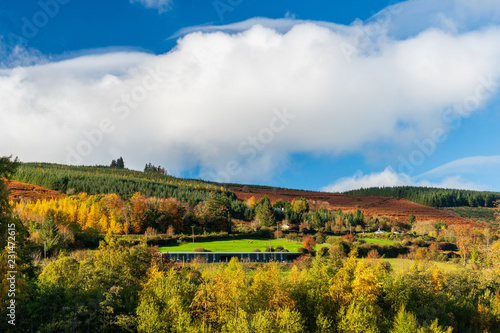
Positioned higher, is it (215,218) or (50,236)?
(215,218)

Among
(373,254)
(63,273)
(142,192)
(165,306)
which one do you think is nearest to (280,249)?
(373,254)

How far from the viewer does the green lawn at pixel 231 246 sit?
2943 inches

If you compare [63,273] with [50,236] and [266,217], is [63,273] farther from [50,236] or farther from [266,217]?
[266,217]

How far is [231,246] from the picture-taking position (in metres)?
79.3

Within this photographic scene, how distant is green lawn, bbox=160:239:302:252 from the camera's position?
74.8 m

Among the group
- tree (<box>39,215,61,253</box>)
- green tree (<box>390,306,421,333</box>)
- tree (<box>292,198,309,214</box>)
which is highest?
tree (<box>292,198,309,214</box>)

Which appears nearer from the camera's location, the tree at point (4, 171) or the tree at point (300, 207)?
the tree at point (4, 171)

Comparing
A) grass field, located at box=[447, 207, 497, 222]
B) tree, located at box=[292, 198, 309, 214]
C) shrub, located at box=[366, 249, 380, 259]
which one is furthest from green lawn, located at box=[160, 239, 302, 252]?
grass field, located at box=[447, 207, 497, 222]

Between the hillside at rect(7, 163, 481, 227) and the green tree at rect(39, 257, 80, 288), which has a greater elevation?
the hillside at rect(7, 163, 481, 227)

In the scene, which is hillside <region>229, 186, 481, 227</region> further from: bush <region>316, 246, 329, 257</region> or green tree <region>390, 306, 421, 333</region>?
green tree <region>390, 306, 421, 333</region>
